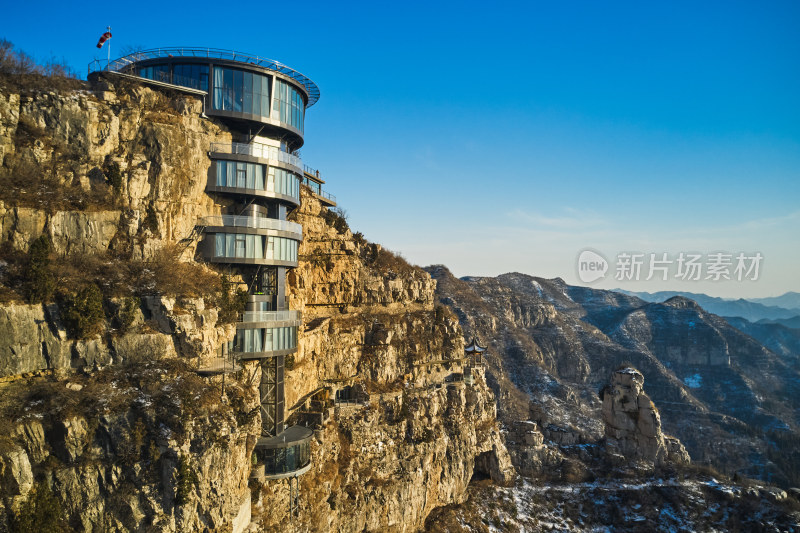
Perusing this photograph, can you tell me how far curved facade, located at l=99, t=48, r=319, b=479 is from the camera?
39.7 meters

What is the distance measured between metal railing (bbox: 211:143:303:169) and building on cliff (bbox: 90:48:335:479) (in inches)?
3.2

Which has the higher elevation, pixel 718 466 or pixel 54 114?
pixel 54 114

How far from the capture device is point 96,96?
35.3 m

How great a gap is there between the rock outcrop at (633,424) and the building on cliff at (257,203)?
7174cm

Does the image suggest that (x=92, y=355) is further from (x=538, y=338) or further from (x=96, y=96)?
(x=538, y=338)

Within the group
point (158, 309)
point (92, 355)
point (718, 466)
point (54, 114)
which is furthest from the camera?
point (718, 466)

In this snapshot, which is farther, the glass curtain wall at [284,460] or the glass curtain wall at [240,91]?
the glass curtain wall at [240,91]

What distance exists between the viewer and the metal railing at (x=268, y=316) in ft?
130

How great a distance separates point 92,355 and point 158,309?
439 centimetres

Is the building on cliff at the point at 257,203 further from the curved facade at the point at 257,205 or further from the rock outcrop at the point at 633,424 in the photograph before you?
the rock outcrop at the point at 633,424

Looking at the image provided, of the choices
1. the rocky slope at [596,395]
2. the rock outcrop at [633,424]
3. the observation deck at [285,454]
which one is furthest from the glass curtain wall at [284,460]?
the rock outcrop at [633,424]

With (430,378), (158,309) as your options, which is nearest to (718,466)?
(430,378)

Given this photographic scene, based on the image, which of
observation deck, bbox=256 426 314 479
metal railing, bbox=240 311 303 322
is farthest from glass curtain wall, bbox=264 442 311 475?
metal railing, bbox=240 311 303 322

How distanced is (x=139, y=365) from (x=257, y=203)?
1838cm
